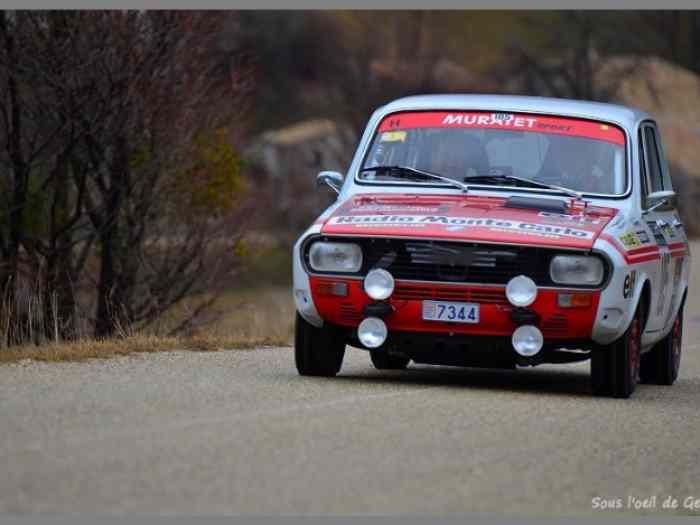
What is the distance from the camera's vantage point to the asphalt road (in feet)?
24.4

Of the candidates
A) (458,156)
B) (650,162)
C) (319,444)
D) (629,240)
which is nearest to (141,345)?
(458,156)

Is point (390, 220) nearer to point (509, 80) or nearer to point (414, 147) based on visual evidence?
point (414, 147)

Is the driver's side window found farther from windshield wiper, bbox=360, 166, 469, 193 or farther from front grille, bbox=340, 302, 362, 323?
front grille, bbox=340, 302, 362, 323

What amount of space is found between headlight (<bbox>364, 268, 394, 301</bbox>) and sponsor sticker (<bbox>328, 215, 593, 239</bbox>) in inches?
13.3

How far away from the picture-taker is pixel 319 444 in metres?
8.58

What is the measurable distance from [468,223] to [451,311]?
578mm

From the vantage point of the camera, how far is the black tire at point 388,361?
1270 cm

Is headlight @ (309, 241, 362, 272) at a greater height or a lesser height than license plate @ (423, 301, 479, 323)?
greater

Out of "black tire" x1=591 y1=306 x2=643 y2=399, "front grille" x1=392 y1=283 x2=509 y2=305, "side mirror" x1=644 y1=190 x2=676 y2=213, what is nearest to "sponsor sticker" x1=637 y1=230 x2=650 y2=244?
"side mirror" x1=644 y1=190 x2=676 y2=213

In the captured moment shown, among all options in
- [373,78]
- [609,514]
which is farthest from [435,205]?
[373,78]

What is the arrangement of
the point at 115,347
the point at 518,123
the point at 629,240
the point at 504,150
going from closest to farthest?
the point at 629,240 → the point at 504,150 → the point at 518,123 → the point at 115,347

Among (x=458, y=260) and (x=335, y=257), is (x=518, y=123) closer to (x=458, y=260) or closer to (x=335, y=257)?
(x=458, y=260)

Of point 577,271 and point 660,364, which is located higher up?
point 577,271

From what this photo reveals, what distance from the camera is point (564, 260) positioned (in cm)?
1081
